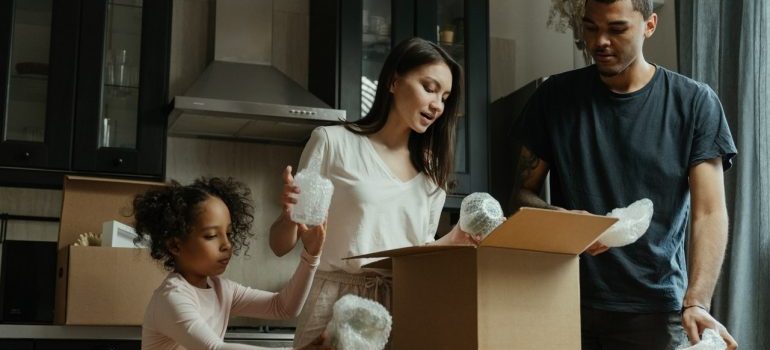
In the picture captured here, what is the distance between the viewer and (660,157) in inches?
74.2

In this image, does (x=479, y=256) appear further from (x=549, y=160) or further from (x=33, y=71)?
(x=33, y=71)

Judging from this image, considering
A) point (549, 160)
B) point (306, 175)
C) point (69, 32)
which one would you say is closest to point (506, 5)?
point (69, 32)

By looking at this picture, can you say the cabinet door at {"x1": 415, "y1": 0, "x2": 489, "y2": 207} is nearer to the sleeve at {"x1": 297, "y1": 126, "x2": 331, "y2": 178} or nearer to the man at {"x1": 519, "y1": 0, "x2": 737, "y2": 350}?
the man at {"x1": 519, "y1": 0, "x2": 737, "y2": 350}

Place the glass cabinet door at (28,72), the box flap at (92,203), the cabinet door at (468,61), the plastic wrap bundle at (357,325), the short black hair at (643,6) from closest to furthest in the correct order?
1. the plastic wrap bundle at (357,325)
2. the short black hair at (643,6)
3. the box flap at (92,203)
4. the glass cabinet door at (28,72)
5. the cabinet door at (468,61)

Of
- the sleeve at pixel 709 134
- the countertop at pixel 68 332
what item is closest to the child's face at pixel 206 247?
the sleeve at pixel 709 134

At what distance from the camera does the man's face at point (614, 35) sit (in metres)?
1.92

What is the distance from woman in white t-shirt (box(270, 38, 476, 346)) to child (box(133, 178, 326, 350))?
52 millimetres

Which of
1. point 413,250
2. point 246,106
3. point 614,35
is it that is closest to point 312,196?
point 413,250

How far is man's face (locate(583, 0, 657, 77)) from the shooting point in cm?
192

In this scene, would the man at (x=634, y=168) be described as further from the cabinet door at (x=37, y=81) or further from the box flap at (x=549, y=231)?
the cabinet door at (x=37, y=81)

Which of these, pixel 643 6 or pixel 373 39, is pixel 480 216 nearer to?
pixel 643 6

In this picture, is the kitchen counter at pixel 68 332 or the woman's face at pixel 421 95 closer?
the woman's face at pixel 421 95

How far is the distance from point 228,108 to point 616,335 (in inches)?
76.5

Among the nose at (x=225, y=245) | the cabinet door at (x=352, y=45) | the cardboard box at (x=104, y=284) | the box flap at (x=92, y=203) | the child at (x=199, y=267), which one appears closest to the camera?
the child at (x=199, y=267)
